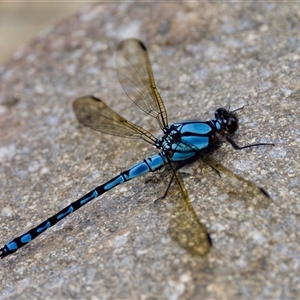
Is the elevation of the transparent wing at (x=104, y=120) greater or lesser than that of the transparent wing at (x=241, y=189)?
greater

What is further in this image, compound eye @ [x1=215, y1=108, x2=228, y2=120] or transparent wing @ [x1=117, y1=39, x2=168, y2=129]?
transparent wing @ [x1=117, y1=39, x2=168, y2=129]

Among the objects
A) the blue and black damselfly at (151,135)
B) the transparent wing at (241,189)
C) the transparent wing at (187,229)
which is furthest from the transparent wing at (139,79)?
the transparent wing at (187,229)

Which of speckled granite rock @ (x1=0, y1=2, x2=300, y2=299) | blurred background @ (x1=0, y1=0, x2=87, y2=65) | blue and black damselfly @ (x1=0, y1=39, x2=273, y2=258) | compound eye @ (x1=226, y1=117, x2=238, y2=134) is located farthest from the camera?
blurred background @ (x1=0, y1=0, x2=87, y2=65)

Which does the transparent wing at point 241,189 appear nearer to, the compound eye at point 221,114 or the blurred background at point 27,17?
the compound eye at point 221,114

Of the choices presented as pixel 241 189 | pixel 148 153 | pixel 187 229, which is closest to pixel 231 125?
pixel 241 189

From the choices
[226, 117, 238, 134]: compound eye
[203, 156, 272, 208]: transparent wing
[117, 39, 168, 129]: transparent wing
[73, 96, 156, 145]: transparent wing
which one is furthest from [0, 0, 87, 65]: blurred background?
[203, 156, 272, 208]: transparent wing

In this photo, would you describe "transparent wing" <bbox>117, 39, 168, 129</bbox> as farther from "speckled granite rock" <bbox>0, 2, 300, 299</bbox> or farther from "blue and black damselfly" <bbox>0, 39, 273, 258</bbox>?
"speckled granite rock" <bbox>0, 2, 300, 299</bbox>
